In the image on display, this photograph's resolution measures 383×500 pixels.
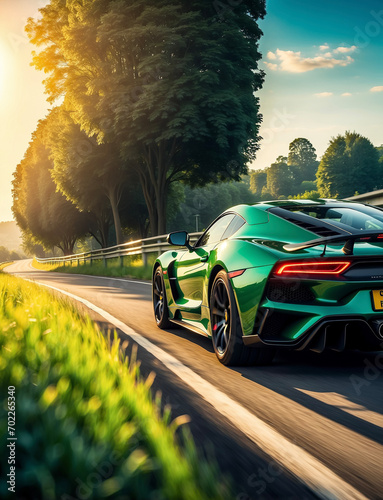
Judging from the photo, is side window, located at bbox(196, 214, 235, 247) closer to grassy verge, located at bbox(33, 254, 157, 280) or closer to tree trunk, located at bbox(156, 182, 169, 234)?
grassy verge, located at bbox(33, 254, 157, 280)

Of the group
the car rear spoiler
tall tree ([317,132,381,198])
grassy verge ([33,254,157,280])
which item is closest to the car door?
the car rear spoiler

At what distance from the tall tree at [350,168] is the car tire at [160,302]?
9035 centimetres

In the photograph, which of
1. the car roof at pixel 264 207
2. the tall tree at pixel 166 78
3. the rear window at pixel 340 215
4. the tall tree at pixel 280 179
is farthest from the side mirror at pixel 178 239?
the tall tree at pixel 280 179

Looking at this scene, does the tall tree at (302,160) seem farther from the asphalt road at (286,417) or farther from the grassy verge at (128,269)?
the asphalt road at (286,417)

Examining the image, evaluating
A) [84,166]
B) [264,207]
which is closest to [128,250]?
[84,166]

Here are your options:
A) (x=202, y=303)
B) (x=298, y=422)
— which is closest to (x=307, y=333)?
(x=298, y=422)

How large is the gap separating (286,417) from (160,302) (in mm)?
4052

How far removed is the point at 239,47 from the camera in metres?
23.5

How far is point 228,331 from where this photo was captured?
15.4ft

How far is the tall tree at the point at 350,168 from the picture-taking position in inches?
3762

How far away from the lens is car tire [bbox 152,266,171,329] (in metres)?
6.97

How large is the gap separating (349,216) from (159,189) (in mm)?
22569

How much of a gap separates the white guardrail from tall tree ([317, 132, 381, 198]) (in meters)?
61.4

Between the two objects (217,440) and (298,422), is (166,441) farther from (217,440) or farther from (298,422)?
(298,422)
